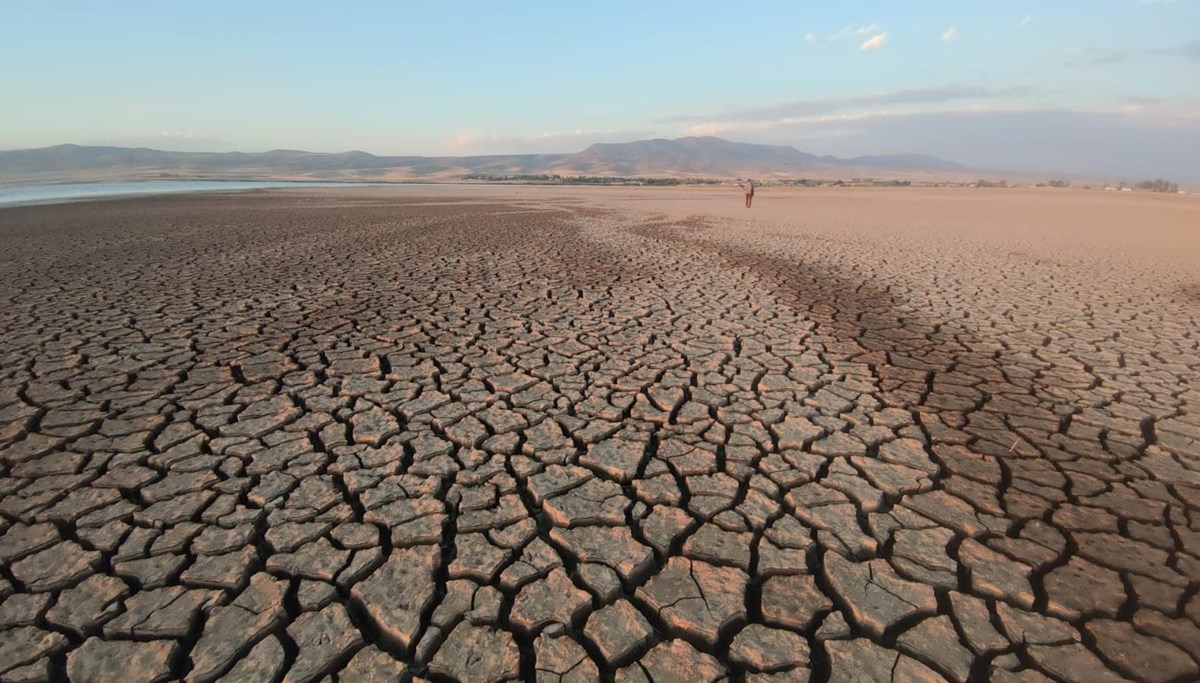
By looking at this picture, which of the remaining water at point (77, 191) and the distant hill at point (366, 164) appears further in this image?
the distant hill at point (366, 164)

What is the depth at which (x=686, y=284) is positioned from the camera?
6762mm

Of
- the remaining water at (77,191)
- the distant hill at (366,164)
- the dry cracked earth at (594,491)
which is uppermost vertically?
the distant hill at (366,164)

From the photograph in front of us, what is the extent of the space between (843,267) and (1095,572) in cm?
658

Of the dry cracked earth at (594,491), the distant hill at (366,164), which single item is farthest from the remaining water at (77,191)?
the distant hill at (366,164)

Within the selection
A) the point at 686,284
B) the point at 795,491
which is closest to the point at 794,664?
the point at 795,491

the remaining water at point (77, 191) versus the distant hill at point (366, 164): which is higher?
the distant hill at point (366, 164)

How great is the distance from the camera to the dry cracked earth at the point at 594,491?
1.67 meters

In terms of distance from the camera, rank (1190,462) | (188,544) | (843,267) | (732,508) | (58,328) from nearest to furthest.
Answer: (188,544) < (732,508) < (1190,462) < (58,328) < (843,267)

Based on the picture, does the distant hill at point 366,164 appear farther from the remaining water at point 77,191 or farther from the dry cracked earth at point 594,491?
the dry cracked earth at point 594,491

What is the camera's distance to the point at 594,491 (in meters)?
2.47

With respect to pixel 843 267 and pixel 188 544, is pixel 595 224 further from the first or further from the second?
pixel 188 544

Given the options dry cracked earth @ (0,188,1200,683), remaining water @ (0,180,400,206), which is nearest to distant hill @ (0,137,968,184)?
remaining water @ (0,180,400,206)

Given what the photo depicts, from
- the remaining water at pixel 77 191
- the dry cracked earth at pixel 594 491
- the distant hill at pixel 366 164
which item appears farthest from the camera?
the distant hill at pixel 366 164

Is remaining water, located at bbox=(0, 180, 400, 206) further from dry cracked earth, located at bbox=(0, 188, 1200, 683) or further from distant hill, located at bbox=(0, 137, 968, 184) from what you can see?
distant hill, located at bbox=(0, 137, 968, 184)
